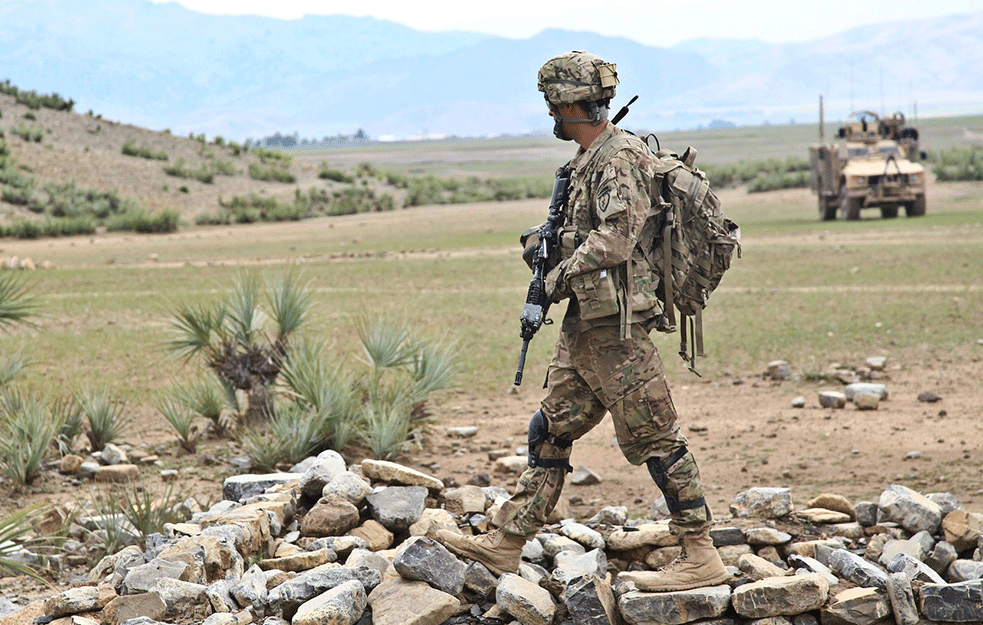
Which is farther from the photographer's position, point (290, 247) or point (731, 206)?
point (731, 206)

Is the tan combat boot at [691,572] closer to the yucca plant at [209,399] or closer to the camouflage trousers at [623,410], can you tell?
the camouflage trousers at [623,410]

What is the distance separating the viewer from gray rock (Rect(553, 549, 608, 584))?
5250 mm

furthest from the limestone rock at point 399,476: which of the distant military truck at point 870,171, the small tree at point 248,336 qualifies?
the distant military truck at point 870,171

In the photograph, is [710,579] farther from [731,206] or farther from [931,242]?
[731,206]

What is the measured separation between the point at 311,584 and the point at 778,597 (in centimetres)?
213

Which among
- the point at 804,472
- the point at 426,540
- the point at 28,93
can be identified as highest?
the point at 28,93

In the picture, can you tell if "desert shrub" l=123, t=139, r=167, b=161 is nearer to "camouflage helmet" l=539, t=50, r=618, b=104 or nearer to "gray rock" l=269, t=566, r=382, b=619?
"gray rock" l=269, t=566, r=382, b=619

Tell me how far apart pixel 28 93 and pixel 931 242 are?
3994 centimetres

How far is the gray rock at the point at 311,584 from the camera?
4961mm

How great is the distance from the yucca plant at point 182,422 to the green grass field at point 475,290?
2.26 ft

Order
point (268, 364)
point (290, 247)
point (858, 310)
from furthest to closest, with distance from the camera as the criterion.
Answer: point (290, 247) < point (858, 310) < point (268, 364)

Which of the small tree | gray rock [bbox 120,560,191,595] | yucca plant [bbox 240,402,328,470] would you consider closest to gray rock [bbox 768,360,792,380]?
the small tree

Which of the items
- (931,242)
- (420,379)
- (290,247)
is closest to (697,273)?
(420,379)

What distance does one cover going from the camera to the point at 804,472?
791 cm
